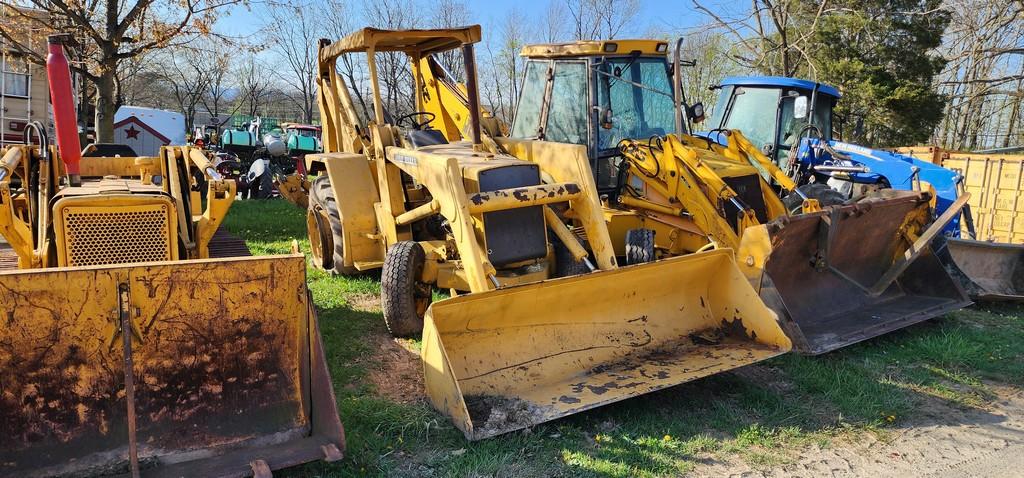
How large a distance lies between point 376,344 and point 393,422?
1.48 metres

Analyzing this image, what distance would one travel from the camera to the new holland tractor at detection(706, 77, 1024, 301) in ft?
23.2

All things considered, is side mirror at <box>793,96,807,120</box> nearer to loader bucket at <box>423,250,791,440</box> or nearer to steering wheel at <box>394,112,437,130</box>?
steering wheel at <box>394,112,437,130</box>

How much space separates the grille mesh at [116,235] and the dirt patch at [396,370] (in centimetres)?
152

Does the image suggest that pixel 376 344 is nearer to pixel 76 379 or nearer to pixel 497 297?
pixel 497 297

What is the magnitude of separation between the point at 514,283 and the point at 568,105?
2819 mm

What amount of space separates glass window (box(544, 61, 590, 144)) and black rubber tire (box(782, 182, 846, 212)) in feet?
7.11

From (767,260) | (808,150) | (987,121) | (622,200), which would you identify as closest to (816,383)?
(767,260)

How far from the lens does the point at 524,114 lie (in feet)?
25.6

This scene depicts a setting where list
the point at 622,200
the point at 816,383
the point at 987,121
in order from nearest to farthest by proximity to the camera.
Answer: the point at 816,383
the point at 622,200
the point at 987,121

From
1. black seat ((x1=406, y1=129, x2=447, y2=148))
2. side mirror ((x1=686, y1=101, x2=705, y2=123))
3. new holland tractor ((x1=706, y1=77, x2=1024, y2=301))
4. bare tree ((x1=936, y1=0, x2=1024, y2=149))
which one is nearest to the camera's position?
black seat ((x1=406, y1=129, x2=447, y2=148))

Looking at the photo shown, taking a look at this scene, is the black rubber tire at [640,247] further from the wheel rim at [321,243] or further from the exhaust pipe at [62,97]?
the exhaust pipe at [62,97]

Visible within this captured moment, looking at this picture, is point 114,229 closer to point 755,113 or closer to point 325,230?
point 325,230

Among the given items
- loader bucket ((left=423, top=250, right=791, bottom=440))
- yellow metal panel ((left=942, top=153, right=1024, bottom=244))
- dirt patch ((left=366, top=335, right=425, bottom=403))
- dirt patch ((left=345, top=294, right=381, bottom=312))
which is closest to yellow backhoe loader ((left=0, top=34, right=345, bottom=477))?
loader bucket ((left=423, top=250, right=791, bottom=440))

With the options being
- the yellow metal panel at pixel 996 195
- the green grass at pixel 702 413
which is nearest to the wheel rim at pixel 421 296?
the green grass at pixel 702 413
